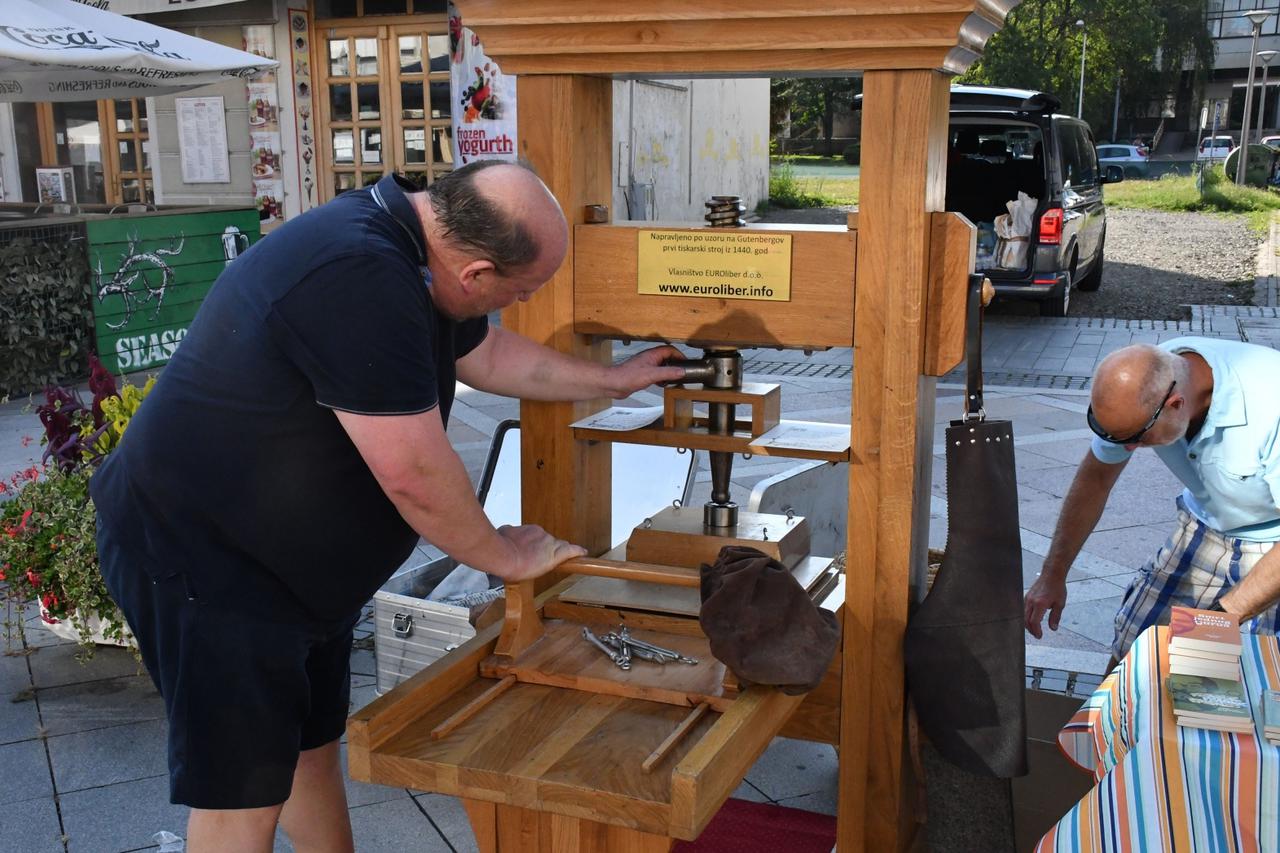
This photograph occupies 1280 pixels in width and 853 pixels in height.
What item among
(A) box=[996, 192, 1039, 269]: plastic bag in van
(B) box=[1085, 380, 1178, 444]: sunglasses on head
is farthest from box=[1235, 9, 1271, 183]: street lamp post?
(B) box=[1085, 380, 1178, 444]: sunglasses on head

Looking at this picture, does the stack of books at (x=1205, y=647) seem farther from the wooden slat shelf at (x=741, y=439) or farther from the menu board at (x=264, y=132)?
the menu board at (x=264, y=132)

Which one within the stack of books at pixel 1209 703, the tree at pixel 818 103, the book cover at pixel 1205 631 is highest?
the tree at pixel 818 103

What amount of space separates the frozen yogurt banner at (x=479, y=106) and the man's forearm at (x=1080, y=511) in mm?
7529

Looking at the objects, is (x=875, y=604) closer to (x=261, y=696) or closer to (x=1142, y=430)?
(x=1142, y=430)

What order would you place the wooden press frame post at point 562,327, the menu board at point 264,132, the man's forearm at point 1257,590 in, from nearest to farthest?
1. the wooden press frame post at point 562,327
2. the man's forearm at point 1257,590
3. the menu board at point 264,132

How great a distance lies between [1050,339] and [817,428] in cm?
863

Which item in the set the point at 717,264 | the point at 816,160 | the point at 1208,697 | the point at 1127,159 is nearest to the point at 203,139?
the point at 717,264

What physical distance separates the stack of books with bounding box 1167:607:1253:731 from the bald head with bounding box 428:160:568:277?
1.28 m

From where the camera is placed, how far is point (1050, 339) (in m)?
10.3

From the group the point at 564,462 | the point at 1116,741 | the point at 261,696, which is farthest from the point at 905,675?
the point at 261,696

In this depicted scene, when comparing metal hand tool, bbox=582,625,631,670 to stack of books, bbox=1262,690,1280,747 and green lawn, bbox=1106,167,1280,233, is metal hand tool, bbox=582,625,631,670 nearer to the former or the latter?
stack of books, bbox=1262,690,1280,747

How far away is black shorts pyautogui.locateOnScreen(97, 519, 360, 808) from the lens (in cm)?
189

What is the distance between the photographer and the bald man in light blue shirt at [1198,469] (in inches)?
101

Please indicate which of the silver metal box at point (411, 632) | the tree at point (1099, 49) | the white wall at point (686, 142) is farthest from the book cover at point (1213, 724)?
the tree at point (1099, 49)
